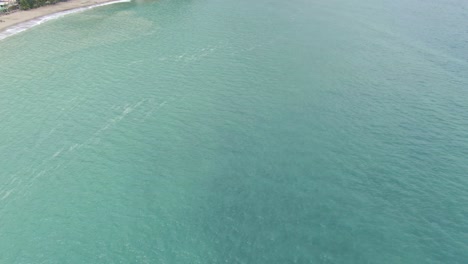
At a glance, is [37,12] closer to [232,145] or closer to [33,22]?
[33,22]

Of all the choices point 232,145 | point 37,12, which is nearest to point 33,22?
point 37,12

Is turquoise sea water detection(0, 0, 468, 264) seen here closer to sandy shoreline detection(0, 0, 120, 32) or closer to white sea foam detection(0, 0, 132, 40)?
white sea foam detection(0, 0, 132, 40)

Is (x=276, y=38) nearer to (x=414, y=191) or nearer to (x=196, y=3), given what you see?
(x=196, y=3)

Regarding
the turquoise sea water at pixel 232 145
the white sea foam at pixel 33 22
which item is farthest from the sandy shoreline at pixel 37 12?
the turquoise sea water at pixel 232 145

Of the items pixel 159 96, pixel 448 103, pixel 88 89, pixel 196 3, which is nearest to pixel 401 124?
pixel 448 103

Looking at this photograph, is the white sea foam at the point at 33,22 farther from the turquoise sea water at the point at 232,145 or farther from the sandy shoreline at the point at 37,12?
the turquoise sea water at the point at 232,145

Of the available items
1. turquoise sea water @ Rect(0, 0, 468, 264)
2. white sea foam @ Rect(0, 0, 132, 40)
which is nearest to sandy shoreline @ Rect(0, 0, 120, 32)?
white sea foam @ Rect(0, 0, 132, 40)
